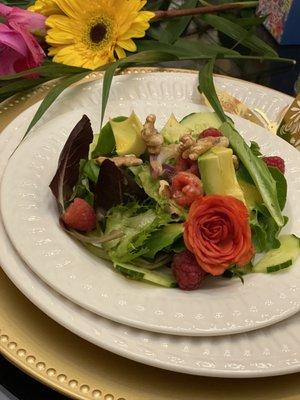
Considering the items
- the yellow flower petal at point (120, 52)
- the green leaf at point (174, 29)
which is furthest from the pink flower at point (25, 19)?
the green leaf at point (174, 29)

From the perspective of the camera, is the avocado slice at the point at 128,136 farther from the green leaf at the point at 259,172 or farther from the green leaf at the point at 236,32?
the green leaf at the point at 236,32

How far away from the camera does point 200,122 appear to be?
79 centimetres

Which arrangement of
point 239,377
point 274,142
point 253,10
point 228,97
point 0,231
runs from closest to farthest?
1. point 239,377
2. point 0,231
3. point 274,142
4. point 228,97
5. point 253,10

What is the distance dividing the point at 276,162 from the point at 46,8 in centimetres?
48

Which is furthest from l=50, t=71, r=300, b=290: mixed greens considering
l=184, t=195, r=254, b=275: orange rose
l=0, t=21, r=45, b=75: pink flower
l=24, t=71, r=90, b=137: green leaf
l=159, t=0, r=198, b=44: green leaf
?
l=159, t=0, r=198, b=44: green leaf

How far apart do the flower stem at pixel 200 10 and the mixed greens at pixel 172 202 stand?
0.42 m

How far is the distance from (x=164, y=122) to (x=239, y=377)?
0.42 meters

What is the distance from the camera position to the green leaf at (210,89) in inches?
31.9

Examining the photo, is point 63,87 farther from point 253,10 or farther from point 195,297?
point 253,10

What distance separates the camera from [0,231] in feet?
2.07

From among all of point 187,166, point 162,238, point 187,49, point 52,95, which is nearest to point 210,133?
point 187,166

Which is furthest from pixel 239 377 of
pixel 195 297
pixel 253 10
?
pixel 253 10

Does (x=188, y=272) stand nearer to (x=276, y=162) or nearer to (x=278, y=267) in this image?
(x=278, y=267)

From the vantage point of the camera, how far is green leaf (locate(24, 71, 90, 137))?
31.4 inches
